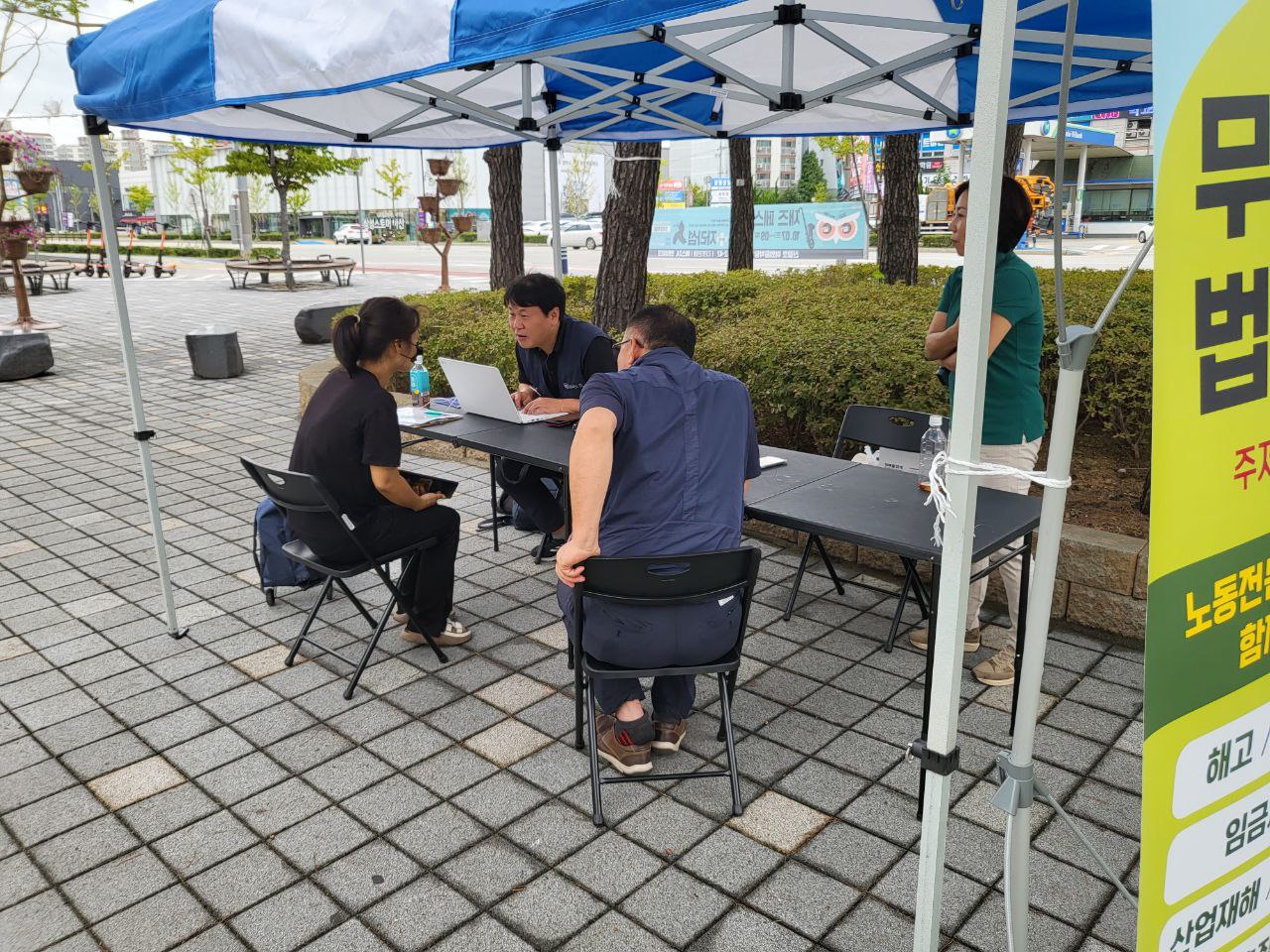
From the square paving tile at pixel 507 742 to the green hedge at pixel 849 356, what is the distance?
101 inches

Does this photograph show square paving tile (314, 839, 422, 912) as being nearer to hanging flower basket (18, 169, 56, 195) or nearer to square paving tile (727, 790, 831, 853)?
square paving tile (727, 790, 831, 853)

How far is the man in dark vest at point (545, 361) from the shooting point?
13.7 feet

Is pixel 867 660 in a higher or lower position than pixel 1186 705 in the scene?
lower

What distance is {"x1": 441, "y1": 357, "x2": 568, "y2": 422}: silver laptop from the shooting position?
4250mm

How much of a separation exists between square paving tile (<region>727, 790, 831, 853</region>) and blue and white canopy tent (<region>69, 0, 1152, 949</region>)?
0.97m

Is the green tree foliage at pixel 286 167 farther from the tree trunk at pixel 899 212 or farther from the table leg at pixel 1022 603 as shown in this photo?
the table leg at pixel 1022 603

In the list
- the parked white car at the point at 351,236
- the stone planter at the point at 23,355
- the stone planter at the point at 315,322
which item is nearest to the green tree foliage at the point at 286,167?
the stone planter at the point at 315,322

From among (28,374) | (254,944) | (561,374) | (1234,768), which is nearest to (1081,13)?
(561,374)

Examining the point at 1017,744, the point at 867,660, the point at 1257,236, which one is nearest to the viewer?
the point at 1257,236

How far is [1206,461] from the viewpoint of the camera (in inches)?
45.9

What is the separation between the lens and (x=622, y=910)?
2.44m

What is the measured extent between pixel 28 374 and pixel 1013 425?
10.8 metres

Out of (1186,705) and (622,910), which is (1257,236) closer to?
(1186,705)

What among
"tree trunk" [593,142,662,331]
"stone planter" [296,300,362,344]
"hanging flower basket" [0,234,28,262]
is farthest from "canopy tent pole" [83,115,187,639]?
"hanging flower basket" [0,234,28,262]
